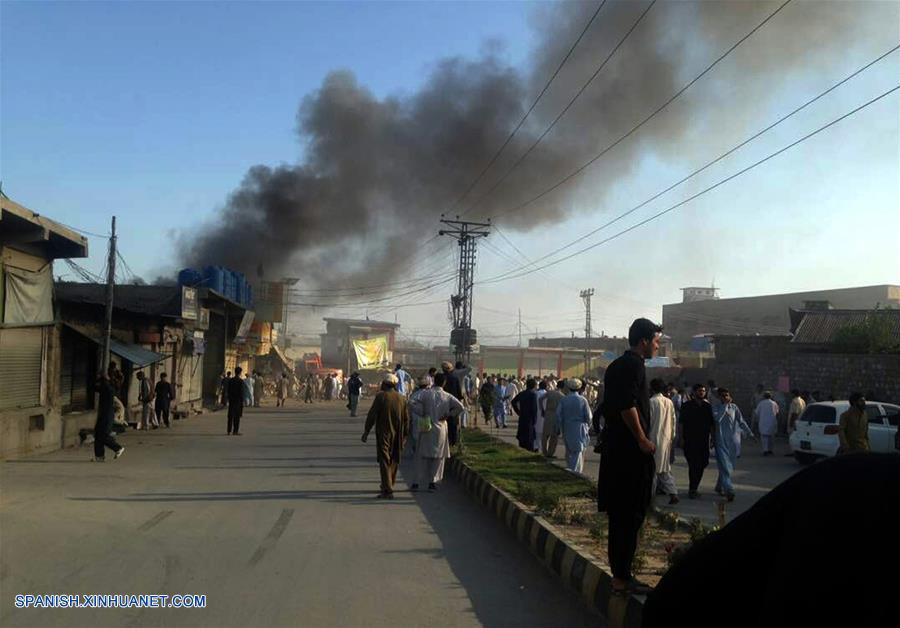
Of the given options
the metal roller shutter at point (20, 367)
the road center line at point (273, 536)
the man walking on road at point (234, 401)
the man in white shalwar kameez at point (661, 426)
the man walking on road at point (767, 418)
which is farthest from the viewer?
the man walking on road at point (234, 401)

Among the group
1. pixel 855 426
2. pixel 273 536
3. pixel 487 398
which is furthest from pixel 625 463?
pixel 487 398

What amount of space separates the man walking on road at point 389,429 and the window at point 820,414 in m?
8.54

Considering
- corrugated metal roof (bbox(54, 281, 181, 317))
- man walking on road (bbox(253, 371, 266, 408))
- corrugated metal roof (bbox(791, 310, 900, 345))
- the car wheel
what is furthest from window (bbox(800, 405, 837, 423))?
man walking on road (bbox(253, 371, 266, 408))

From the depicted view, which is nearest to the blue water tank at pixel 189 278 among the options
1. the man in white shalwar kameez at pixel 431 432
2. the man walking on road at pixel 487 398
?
the man walking on road at pixel 487 398

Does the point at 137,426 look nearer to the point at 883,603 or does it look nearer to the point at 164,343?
the point at 164,343

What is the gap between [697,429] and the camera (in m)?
9.94

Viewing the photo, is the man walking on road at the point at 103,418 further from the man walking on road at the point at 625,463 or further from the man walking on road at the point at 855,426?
the man walking on road at the point at 855,426

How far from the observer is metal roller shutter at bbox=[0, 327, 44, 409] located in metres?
12.5

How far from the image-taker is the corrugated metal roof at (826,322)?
24953 millimetres

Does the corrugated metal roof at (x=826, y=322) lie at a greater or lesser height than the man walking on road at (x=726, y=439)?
greater

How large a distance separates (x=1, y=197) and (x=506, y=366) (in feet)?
149

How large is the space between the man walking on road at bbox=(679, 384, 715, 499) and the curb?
2776 millimetres

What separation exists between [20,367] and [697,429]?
35.4 ft

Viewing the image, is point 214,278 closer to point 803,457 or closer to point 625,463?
point 803,457
